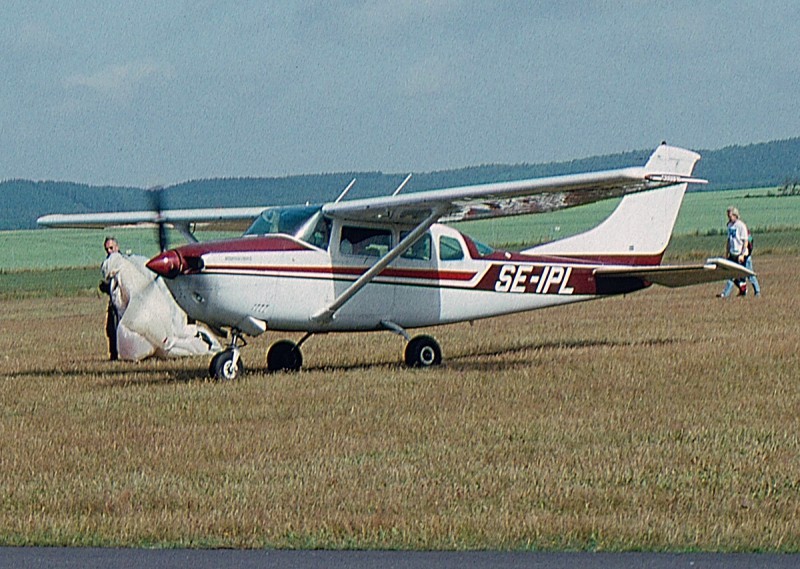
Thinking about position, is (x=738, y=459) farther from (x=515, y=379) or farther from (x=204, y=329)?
(x=204, y=329)

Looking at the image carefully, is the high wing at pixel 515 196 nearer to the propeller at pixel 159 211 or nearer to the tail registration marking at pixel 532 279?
the propeller at pixel 159 211

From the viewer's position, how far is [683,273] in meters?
Result: 19.1

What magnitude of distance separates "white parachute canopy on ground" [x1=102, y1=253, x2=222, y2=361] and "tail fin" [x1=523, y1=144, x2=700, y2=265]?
5050 millimetres

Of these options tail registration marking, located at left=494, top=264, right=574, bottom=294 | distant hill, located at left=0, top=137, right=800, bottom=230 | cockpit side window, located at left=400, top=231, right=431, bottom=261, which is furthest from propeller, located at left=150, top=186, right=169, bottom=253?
distant hill, located at left=0, top=137, right=800, bottom=230

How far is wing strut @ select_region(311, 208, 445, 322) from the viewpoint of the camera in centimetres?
1691

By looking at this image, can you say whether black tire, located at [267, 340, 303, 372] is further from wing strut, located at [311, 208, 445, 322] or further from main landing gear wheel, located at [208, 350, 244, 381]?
main landing gear wheel, located at [208, 350, 244, 381]

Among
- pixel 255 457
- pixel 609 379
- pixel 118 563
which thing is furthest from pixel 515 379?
pixel 118 563

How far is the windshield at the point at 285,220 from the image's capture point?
16.8m

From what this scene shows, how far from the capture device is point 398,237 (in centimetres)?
1752

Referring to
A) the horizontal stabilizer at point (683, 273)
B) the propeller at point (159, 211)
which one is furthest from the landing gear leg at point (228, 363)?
the horizontal stabilizer at point (683, 273)

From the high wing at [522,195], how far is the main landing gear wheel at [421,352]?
1477 millimetres

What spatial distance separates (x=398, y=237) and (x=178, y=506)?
348 inches

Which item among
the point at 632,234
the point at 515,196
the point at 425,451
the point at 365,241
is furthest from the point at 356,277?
the point at 425,451

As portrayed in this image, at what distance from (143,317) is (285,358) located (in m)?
3.16
